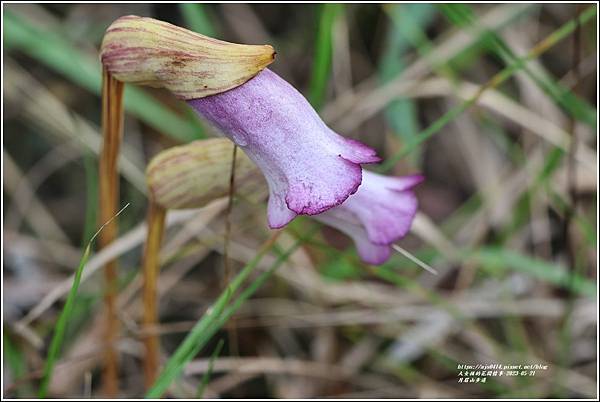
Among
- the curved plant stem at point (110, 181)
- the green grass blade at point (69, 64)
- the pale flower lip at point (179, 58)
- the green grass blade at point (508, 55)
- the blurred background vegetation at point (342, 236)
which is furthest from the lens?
the green grass blade at point (69, 64)

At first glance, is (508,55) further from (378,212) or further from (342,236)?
(342,236)

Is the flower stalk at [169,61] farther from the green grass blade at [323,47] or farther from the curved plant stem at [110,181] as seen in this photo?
the green grass blade at [323,47]

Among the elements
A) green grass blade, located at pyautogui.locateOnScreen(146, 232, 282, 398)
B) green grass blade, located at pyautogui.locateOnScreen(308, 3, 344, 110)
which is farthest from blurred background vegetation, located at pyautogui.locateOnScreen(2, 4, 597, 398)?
green grass blade, located at pyautogui.locateOnScreen(146, 232, 282, 398)

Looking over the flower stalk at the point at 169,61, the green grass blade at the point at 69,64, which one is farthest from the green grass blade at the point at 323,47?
the flower stalk at the point at 169,61

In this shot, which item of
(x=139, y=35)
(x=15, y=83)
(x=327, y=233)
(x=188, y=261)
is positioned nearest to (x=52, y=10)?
(x=15, y=83)

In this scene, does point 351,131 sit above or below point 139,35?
above

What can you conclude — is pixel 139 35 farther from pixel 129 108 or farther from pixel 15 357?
pixel 129 108

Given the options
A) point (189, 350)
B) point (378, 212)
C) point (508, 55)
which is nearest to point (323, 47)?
point (508, 55)

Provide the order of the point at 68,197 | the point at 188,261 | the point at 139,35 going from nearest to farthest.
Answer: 1. the point at 139,35
2. the point at 188,261
3. the point at 68,197
